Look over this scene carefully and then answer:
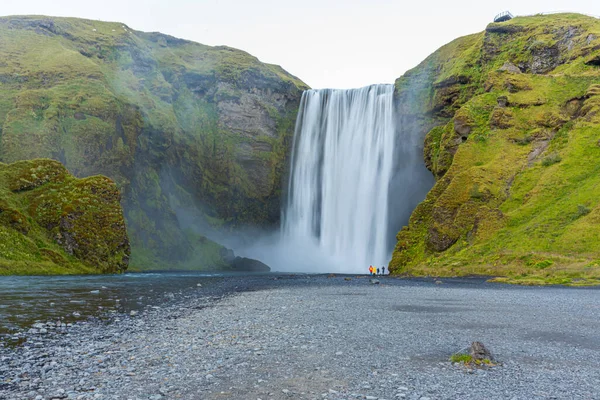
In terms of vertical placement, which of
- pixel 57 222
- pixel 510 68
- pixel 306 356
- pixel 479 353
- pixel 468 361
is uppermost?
pixel 510 68

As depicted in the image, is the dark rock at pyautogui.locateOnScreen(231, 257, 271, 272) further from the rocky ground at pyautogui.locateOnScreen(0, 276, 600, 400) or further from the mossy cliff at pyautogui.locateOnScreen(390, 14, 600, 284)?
the rocky ground at pyautogui.locateOnScreen(0, 276, 600, 400)

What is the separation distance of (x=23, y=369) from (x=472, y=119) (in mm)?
73366

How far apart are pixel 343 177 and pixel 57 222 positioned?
5742 cm

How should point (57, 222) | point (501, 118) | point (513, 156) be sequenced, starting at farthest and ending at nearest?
point (501, 118), point (513, 156), point (57, 222)

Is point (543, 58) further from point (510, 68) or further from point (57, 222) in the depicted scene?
point (57, 222)

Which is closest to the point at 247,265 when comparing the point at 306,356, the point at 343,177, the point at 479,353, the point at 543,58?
the point at 343,177

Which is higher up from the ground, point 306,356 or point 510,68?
point 510,68

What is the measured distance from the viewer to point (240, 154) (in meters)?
116

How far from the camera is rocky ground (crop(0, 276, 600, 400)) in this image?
8.59 m

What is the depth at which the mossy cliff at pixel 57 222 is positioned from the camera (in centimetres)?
5369

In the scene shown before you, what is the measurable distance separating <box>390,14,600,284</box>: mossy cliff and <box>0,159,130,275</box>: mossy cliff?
149 feet

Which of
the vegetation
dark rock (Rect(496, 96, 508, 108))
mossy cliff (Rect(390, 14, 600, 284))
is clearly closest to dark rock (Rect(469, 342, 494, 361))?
the vegetation

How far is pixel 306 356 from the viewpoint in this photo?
11516 mm

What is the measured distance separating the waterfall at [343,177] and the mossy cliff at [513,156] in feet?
28.9
